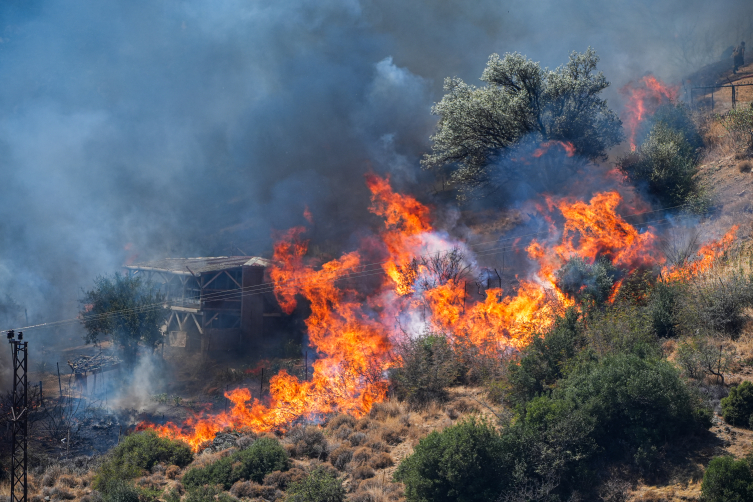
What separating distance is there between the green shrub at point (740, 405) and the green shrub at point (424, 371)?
8671 millimetres

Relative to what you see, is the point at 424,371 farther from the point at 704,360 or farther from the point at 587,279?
the point at 704,360

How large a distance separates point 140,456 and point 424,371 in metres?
10.1

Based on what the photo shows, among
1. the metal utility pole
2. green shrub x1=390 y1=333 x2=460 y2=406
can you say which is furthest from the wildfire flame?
the metal utility pole

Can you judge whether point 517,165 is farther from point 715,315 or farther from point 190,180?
point 190,180

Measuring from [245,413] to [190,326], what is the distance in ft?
41.3

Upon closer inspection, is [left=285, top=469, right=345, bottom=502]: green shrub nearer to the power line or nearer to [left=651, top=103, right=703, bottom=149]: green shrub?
the power line

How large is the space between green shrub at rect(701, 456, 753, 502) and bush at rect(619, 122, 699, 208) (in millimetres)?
17458

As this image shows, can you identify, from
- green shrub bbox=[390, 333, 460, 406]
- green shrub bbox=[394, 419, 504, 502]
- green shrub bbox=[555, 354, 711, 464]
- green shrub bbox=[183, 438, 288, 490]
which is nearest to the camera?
green shrub bbox=[394, 419, 504, 502]

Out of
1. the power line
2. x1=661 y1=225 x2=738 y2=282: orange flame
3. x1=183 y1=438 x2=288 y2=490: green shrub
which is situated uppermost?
the power line

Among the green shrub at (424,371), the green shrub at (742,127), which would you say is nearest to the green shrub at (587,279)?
the green shrub at (424,371)

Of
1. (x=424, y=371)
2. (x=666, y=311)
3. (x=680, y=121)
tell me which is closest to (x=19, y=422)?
(x=424, y=371)

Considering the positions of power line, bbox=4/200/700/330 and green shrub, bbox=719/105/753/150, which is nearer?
green shrub, bbox=719/105/753/150

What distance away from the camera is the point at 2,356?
100 ft

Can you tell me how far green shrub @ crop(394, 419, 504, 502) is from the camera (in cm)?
1234
